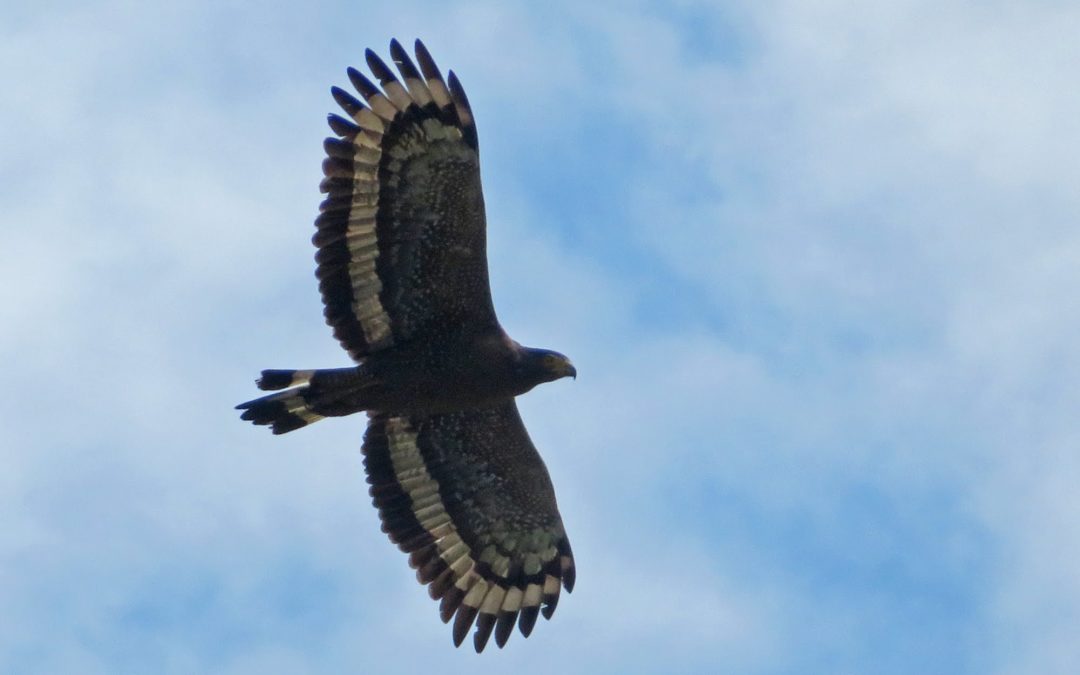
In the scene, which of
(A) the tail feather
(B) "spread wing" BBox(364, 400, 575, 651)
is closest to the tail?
(A) the tail feather

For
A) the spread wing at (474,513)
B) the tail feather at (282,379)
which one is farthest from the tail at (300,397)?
the spread wing at (474,513)

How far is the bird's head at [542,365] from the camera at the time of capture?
16031 mm

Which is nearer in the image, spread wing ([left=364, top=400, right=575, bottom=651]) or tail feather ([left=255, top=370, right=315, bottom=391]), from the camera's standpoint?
tail feather ([left=255, top=370, right=315, bottom=391])

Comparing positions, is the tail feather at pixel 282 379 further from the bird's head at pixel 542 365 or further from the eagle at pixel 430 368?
the bird's head at pixel 542 365

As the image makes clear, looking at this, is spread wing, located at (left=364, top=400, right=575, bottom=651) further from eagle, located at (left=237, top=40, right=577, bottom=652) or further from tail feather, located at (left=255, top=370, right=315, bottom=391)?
tail feather, located at (left=255, top=370, right=315, bottom=391)

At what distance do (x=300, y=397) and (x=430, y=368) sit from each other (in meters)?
1.12

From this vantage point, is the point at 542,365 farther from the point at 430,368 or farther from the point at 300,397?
the point at 300,397

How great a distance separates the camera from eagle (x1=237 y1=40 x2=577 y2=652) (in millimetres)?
15477

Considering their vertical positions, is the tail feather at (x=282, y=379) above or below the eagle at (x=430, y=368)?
below

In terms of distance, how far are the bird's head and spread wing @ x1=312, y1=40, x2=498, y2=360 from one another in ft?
1.36

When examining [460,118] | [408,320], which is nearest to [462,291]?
[408,320]

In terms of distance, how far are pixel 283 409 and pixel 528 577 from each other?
2.87 m

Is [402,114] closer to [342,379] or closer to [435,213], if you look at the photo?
[435,213]

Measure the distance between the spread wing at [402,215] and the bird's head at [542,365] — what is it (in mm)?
415
